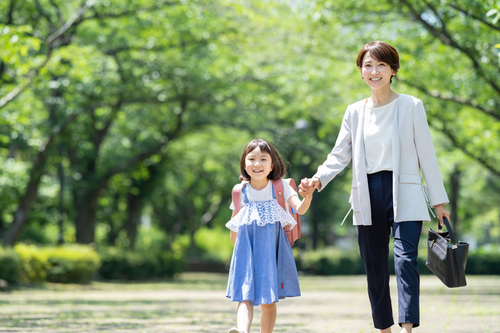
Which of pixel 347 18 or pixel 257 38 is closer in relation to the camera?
pixel 347 18

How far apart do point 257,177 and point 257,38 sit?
1449cm

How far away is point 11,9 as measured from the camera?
15266 mm

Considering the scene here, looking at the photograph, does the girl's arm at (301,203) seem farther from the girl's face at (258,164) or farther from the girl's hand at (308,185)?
the girl's face at (258,164)

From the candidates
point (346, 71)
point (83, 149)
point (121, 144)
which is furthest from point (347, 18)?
point (121, 144)

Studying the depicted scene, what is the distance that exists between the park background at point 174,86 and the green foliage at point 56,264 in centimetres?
4

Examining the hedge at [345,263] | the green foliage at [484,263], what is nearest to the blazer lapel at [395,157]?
the hedge at [345,263]

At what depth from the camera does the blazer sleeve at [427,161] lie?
155 inches

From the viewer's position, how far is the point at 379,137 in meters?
4.12

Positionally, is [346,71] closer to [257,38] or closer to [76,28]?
[257,38]

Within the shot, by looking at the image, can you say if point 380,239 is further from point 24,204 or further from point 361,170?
point 24,204

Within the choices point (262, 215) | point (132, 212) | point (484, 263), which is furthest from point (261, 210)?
point (484, 263)

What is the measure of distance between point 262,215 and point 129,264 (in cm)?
1923

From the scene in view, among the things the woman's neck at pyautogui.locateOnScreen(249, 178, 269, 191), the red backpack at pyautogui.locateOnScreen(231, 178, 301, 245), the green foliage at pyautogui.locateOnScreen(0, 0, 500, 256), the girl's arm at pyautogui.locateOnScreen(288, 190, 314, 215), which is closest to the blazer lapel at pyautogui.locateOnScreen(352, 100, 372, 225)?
the girl's arm at pyautogui.locateOnScreen(288, 190, 314, 215)

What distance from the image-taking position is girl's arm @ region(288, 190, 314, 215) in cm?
414
